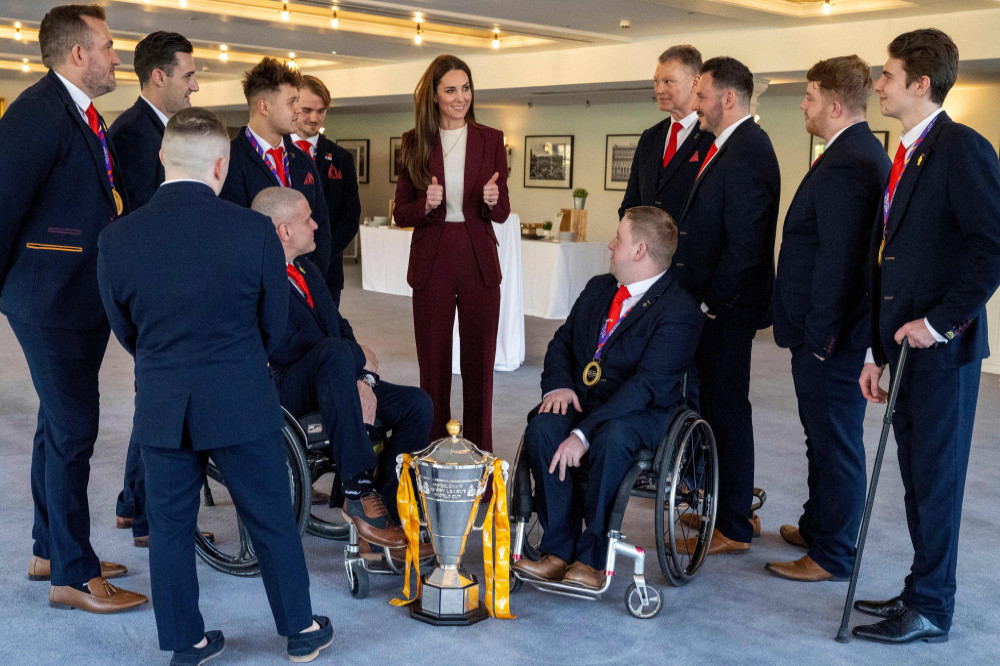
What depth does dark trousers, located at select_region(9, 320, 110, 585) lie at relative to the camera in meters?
2.71

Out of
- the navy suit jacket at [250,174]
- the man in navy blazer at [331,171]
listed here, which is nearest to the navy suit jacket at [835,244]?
the navy suit jacket at [250,174]

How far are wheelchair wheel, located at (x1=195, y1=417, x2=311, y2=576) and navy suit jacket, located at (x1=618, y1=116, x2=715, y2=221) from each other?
1399 millimetres

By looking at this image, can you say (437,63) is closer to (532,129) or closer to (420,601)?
(420,601)

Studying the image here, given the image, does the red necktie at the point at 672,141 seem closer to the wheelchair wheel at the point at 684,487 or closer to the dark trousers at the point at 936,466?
the wheelchair wheel at the point at 684,487

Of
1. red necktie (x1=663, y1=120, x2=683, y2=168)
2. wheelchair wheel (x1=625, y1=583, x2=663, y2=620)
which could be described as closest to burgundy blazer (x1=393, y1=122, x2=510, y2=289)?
red necktie (x1=663, y1=120, x2=683, y2=168)

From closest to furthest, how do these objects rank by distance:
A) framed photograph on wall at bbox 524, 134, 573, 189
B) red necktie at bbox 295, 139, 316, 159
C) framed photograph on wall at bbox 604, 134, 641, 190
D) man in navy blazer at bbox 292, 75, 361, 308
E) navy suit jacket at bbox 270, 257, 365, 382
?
navy suit jacket at bbox 270, 257, 365, 382
red necktie at bbox 295, 139, 316, 159
man in navy blazer at bbox 292, 75, 361, 308
framed photograph on wall at bbox 604, 134, 641, 190
framed photograph on wall at bbox 524, 134, 573, 189

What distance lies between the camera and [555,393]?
315 centimetres

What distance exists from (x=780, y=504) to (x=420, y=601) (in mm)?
1805

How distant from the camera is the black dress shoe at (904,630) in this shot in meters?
2.71

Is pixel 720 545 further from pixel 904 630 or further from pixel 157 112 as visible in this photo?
pixel 157 112

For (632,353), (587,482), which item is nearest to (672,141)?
(632,353)

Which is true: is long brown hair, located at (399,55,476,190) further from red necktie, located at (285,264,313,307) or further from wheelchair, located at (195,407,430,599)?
wheelchair, located at (195,407,430,599)

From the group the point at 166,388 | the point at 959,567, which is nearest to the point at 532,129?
the point at 959,567

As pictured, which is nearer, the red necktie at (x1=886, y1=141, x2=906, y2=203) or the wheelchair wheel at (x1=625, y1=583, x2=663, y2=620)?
the red necktie at (x1=886, y1=141, x2=906, y2=203)
